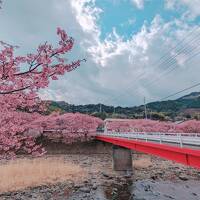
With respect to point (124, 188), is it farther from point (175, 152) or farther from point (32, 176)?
point (175, 152)

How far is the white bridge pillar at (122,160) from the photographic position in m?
36.1

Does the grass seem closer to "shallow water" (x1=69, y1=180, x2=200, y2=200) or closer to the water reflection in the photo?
the water reflection

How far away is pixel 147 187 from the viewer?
25609mm

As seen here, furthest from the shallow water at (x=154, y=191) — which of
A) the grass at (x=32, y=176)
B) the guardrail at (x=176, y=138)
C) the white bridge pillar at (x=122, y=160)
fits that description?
the white bridge pillar at (x=122, y=160)

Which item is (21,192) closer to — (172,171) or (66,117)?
(172,171)

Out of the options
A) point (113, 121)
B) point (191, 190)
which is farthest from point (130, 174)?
point (113, 121)

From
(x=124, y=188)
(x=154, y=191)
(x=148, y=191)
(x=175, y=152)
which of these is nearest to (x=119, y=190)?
(x=124, y=188)

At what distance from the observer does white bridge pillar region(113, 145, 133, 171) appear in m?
36.1

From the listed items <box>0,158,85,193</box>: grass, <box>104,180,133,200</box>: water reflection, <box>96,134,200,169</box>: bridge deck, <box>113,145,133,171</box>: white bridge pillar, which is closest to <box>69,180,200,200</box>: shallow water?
<box>104,180,133,200</box>: water reflection

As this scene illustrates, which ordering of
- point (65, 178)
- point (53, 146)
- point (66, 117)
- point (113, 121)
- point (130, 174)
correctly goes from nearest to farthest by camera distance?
point (65, 178) → point (130, 174) → point (53, 146) → point (66, 117) → point (113, 121)

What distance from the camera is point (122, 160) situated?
1441 inches

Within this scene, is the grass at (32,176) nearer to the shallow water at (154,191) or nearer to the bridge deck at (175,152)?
the shallow water at (154,191)

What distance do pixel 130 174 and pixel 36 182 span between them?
12317 mm

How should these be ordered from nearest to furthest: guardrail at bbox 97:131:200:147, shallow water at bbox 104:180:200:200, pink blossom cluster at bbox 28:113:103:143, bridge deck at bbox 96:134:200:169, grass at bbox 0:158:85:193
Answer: bridge deck at bbox 96:134:200:169, guardrail at bbox 97:131:200:147, shallow water at bbox 104:180:200:200, grass at bbox 0:158:85:193, pink blossom cluster at bbox 28:113:103:143
